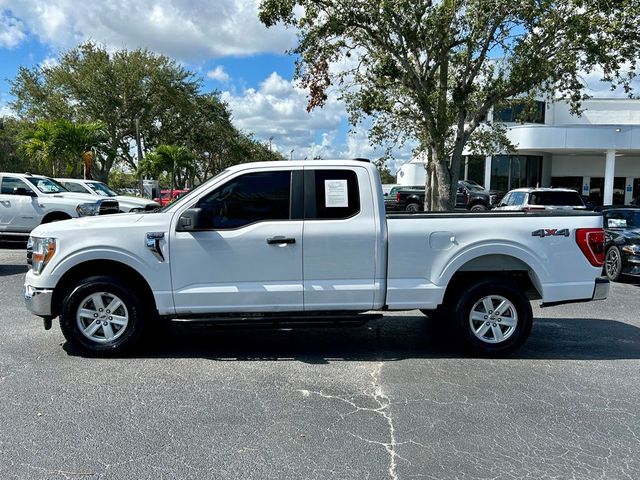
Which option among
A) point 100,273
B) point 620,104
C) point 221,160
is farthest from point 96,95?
point 620,104

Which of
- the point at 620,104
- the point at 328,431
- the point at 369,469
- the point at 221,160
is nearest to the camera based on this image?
the point at 369,469

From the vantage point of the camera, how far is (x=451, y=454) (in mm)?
3646

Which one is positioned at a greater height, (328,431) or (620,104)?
(620,104)

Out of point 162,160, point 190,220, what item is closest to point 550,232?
point 190,220

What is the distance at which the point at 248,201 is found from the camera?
18.1ft

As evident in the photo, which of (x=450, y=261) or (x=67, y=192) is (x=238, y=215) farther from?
(x=67, y=192)

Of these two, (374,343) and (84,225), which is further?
(374,343)

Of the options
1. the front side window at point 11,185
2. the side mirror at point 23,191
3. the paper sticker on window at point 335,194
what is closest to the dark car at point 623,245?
the paper sticker on window at point 335,194

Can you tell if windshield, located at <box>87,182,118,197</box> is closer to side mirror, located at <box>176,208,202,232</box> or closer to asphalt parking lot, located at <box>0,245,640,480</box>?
asphalt parking lot, located at <box>0,245,640,480</box>

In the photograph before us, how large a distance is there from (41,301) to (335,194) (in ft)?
10.2

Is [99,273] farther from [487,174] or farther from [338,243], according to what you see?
[487,174]

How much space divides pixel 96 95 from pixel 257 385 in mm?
35147

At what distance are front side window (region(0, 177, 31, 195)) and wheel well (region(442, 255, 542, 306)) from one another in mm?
12460

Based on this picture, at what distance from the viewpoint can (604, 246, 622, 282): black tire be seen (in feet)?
35.1
